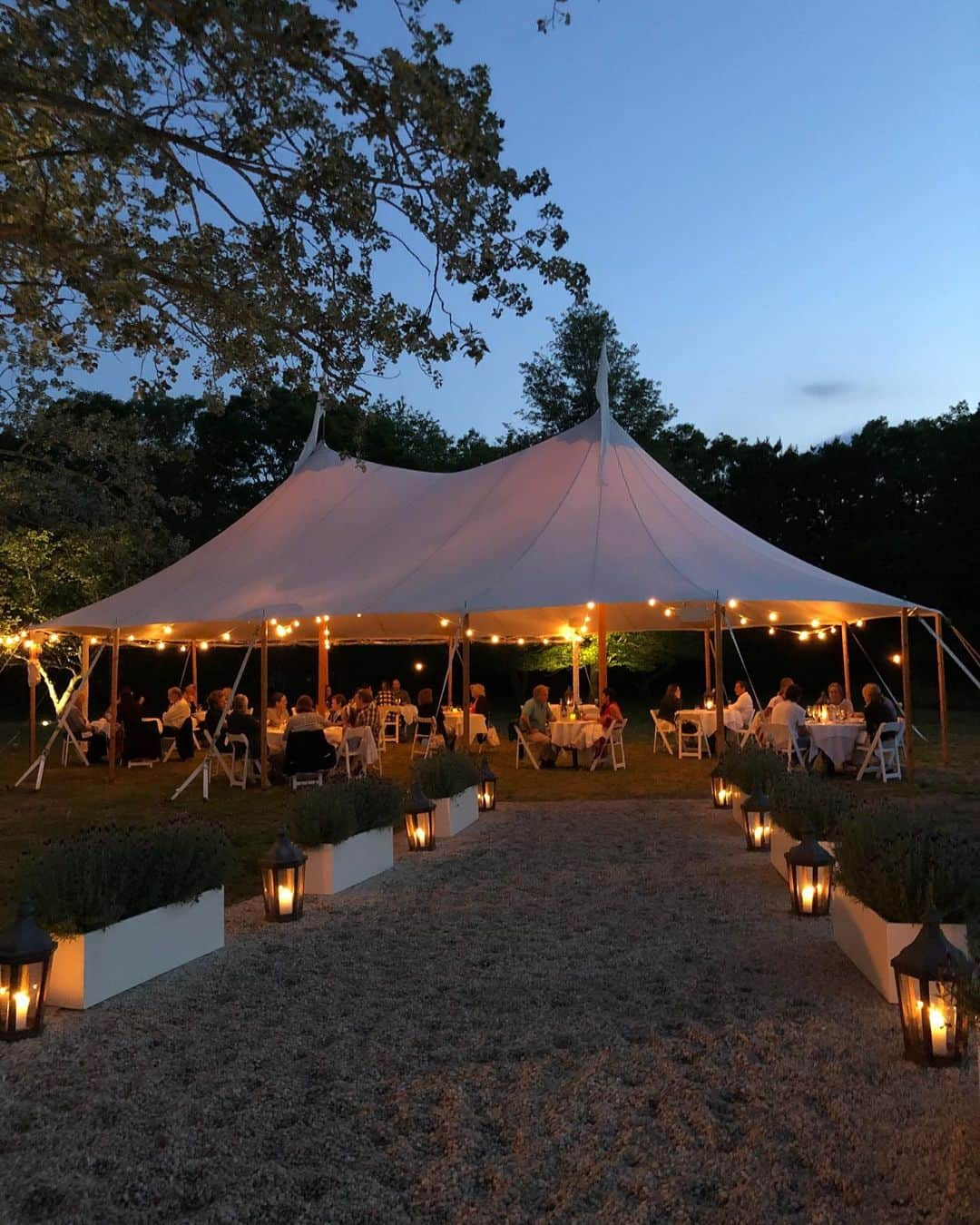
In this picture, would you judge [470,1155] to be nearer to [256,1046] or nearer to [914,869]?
[256,1046]

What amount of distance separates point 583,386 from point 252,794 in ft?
71.0

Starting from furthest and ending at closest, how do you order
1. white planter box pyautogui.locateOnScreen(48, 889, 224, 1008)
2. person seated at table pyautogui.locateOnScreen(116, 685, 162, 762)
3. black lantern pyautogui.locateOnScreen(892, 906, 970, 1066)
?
person seated at table pyautogui.locateOnScreen(116, 685, 162, 762) → white planter box pyautogui.locateOnScreen(48, 889, 224, 1008) → black lantern pyautogui.locateOnScreen(892, 906, 970, 1066)

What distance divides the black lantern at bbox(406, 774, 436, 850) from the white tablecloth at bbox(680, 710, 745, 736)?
6.80 meters

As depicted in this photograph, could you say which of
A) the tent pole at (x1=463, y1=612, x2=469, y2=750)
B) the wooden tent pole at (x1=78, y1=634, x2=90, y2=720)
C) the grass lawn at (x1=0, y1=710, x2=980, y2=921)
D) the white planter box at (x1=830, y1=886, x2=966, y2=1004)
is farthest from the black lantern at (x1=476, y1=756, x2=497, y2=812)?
the wooden tent pole at (x1=78, y1=634, x2=90, y2=720)

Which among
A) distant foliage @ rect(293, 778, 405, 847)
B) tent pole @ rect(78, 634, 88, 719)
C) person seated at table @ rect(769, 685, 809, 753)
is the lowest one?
distant foliage @ rect(293, 778, 405, 847)

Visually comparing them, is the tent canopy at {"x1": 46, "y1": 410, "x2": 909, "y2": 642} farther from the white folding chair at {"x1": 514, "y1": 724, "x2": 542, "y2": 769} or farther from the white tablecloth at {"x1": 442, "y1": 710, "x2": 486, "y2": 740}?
the white folding chair at {"x1": 514, "y1": 724, "x2": 542, "y2": 769}

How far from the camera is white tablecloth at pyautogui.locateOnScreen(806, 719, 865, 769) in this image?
10.6 meters

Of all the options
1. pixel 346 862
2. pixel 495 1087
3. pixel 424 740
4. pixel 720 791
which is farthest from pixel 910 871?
pixel 424 740

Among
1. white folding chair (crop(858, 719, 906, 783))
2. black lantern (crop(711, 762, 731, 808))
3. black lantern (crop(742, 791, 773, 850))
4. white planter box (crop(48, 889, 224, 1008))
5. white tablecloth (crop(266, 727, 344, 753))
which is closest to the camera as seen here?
white planter box (crop(48, 889, 224, 1008))

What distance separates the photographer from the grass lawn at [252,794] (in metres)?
7.17

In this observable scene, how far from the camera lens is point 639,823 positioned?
7707 mm

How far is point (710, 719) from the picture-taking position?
42.4 feet

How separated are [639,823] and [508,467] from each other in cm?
684

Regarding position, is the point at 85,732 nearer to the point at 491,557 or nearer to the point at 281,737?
the point at 281,737
